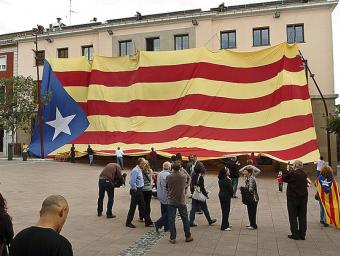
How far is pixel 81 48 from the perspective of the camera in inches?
1273

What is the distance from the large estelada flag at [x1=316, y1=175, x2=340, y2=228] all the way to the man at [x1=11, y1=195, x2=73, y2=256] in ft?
24.7

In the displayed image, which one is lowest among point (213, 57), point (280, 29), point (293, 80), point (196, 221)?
point (196, 221)

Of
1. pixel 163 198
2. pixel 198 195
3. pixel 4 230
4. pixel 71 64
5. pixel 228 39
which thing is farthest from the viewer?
pixel 71 64

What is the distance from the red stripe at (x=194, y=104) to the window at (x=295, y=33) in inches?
208

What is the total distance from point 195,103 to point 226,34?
717 cm

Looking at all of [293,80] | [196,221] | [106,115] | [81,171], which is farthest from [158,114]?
[196,221]

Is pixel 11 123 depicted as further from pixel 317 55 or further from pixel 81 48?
pixel 317 55

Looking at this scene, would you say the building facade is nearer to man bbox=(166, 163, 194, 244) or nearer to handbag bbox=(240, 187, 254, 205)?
handbag bbox=(240, 187, 254, 205)

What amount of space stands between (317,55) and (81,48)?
1864cm

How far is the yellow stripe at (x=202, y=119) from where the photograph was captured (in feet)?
73.2

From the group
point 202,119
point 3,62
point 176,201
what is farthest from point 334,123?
point 3,62

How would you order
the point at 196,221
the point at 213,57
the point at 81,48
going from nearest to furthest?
1. the point at 196,221
2. the point at 213,57
3. the point at 81,48

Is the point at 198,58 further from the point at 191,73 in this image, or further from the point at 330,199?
the point at 330,199

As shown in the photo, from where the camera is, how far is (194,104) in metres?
24.4
